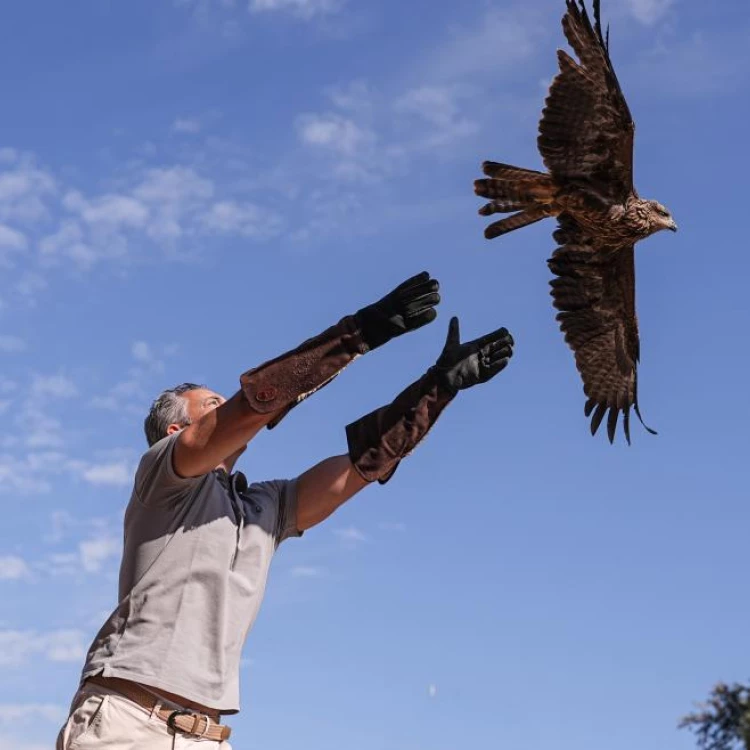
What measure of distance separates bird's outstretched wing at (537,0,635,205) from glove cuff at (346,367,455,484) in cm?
428

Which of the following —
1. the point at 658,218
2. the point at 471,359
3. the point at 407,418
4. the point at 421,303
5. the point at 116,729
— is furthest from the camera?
the point at 658,218

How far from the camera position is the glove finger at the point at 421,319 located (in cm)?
329

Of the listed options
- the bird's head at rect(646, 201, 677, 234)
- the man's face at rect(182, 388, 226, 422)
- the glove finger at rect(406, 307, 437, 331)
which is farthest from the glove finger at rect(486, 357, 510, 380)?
the bird's head at rect(646, 201, 677, 234)

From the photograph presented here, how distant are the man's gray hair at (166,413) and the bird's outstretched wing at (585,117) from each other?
4551 mm

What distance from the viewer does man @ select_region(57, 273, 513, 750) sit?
304 centimetres

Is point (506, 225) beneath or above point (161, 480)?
above

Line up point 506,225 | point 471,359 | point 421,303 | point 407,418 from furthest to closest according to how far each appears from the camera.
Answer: point 506,225, point 471,359, point 407,418, point 421,303

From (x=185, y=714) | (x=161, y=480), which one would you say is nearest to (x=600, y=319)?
(x=161, y=480)

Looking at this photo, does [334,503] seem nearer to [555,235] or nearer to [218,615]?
[218,615]

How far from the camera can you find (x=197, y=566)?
127 inches

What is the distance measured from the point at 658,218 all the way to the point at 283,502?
5.36 m

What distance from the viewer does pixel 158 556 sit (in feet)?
10.6

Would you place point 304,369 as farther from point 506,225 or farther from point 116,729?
point 506,225

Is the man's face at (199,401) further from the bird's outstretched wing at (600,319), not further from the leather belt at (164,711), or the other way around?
the bird's outstretched wing at (600,319)
